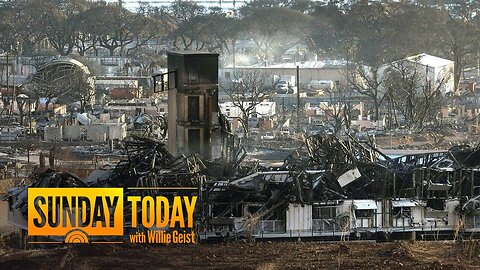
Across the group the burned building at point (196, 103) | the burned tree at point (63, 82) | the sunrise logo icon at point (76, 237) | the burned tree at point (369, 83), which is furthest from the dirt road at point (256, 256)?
the burned tree at point (63, 82)

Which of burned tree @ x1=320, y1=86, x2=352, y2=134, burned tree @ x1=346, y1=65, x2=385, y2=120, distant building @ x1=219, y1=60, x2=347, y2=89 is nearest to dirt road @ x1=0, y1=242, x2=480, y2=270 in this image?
burned tree @ x1=320, y1=86, x2=352, y2=134

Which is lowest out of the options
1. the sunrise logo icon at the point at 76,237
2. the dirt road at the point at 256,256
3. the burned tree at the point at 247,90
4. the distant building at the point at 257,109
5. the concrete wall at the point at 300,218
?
the dirt road at the point at 256,256

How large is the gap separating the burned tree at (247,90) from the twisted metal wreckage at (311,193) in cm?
740

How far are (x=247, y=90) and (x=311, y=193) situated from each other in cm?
1499

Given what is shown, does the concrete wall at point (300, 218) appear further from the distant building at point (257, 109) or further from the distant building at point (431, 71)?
the distant building at point (431, 71)

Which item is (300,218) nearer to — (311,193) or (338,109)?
(311,193)

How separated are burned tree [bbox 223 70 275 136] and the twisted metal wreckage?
24.3ft

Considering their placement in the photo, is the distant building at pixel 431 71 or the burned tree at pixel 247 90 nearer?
the burned tree at pixel 247 90

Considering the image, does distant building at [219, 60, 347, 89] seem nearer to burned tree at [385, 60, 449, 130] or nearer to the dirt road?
burned tree at [385, 60, 449, 130]

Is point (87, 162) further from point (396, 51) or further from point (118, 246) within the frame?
point (396, 51)

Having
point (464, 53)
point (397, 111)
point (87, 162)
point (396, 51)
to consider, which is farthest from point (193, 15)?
point (87, 162)

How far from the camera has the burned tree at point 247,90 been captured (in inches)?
808

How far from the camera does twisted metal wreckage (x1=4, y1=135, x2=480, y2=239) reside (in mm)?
9492

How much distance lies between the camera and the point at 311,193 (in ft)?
31.3
